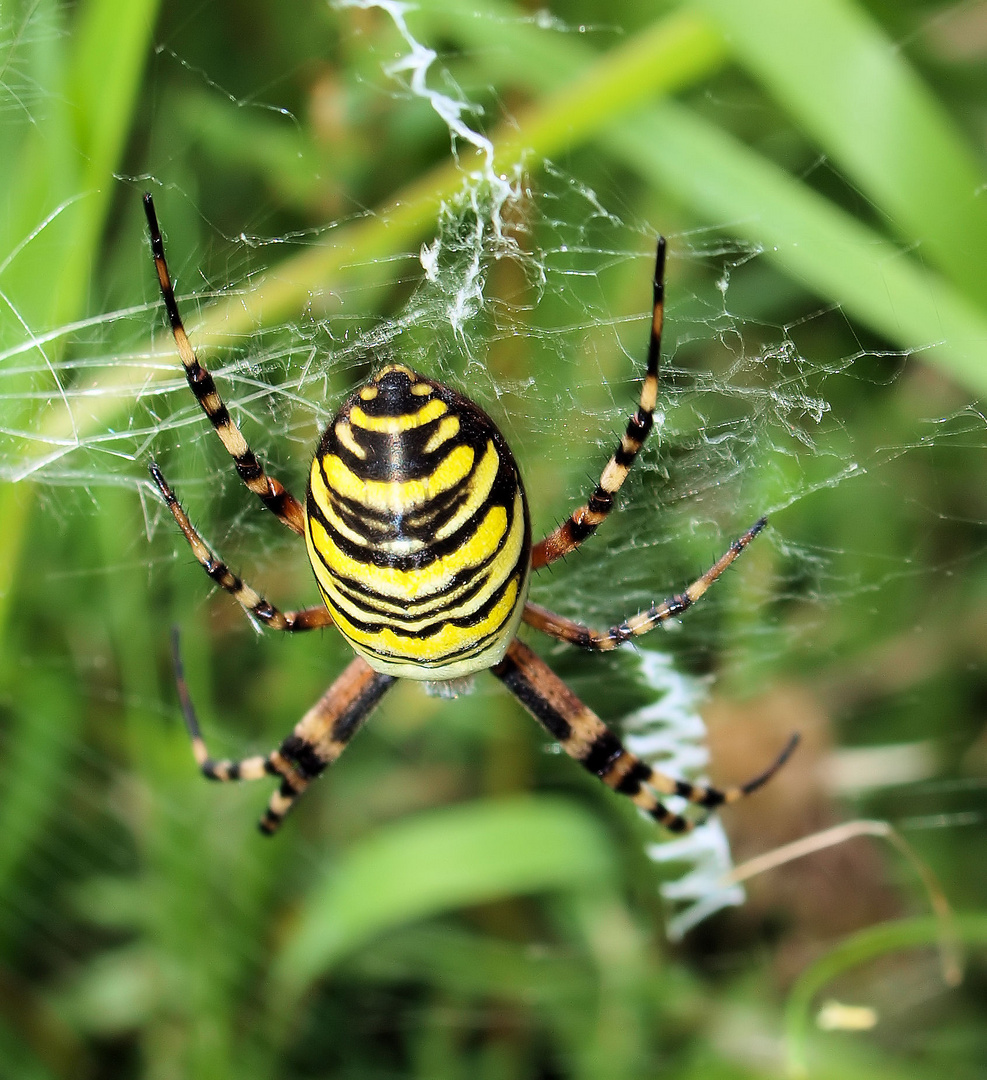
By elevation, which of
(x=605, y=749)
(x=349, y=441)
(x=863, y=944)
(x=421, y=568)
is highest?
(x=349, y=441)

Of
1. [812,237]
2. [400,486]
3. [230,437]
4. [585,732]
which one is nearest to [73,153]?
[230,437]

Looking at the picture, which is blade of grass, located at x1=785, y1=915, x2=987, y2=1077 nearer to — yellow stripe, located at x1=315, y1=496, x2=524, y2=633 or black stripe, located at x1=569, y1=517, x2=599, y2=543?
black stripe, located at x1=569, y1=517, x2=599, y2=543

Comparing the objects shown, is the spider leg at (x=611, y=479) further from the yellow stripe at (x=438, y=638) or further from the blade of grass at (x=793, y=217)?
the blade of grass at (x=793, y=217)


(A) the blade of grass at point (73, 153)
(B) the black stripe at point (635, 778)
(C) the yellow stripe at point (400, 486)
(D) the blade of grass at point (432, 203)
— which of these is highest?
(A) the blade of grass at point (73, 153)

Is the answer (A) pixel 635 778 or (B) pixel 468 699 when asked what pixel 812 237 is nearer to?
(A) pixel 635 778

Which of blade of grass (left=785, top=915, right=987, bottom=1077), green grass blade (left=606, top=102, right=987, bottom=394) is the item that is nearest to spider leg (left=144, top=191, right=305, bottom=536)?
green grass blade (left=606, top=102, right=987, bottom=394)

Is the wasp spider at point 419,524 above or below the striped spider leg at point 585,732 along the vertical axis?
above

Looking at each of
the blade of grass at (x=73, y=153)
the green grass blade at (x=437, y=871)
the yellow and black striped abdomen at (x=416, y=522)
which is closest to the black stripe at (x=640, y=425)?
the yellow and black striped abdomen at (x=416, y=522)
